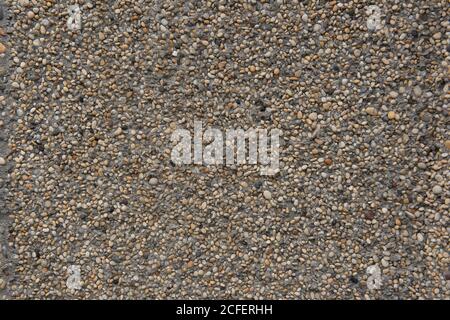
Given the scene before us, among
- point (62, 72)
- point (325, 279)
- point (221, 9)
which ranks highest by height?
point (221, 9)

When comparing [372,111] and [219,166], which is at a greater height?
[372,111]

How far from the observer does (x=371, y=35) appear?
4.55 feet

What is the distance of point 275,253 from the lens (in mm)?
1423

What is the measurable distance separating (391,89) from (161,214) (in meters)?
0.81

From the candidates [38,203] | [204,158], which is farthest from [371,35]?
[38,203]

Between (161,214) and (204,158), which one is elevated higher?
(204,158)

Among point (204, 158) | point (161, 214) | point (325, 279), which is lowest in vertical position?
point (325, 279)

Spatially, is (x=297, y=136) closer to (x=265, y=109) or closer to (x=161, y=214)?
(x=265, y=109)

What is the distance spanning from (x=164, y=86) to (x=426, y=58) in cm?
80

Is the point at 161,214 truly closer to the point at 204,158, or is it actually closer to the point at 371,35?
the point at 204,158

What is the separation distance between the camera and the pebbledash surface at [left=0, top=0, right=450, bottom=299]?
1.38 m

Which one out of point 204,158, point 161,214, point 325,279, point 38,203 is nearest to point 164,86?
point 204,158

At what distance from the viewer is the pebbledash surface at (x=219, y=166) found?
1.38 m

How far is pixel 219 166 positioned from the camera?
1.43m
